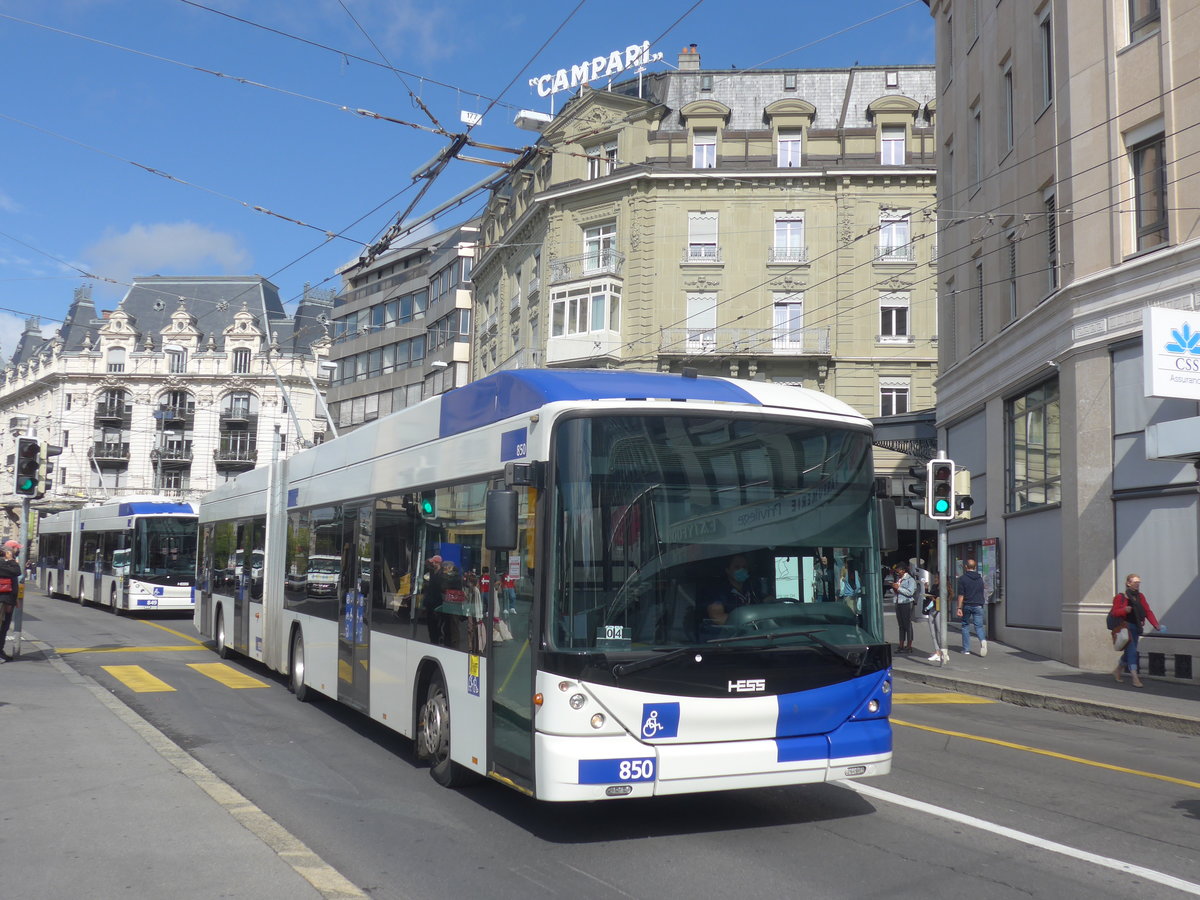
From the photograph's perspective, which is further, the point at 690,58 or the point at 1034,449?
the point at 690,58

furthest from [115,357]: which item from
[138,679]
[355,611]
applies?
[355,611]

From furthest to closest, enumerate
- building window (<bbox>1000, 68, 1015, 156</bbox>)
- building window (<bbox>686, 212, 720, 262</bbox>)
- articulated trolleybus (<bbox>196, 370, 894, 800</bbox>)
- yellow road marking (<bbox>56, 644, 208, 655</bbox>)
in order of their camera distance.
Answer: building window (<bbox>686, 212, 720, 262</bbox>), building window (<bbox>1000, 68, 1015, 156</bbox>), yellow road marking (<bbox>56, 644, 208, 655</bbox>), articulated trolleybus (<bbox>196, 370, 894, 800</bbox>)

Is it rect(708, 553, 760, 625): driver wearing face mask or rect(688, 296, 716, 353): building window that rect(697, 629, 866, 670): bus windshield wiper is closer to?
rect(708, 553, 760, 625): driver wearing face mask

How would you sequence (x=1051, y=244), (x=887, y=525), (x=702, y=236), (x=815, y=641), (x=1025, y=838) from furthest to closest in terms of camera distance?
(x=702, y=236) → (x=1051, y=244) → (x=887, y=525) → (x=815, y=641) → (x=1025, y=838)

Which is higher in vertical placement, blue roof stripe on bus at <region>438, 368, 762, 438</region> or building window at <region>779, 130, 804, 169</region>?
building window at <region>779, 130, 804, 169</region>

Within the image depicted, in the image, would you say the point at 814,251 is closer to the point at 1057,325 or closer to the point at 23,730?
the point at 1057,325

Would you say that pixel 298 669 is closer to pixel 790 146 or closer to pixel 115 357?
pixel 790 146

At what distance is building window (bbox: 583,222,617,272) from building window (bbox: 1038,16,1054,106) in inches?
826

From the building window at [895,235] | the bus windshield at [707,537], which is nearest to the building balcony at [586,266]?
the building window at [895,235]

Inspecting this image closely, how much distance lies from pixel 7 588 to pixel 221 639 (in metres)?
3.09

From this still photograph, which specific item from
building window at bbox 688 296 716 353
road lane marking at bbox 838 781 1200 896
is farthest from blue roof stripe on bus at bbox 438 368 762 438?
building window at bbox 688 296 716 353

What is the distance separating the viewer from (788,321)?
40188 millimetres

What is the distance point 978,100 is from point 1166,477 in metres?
11.3

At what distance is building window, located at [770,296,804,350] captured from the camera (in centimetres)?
4006
